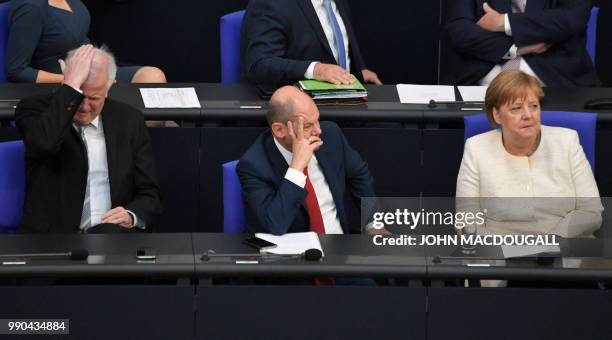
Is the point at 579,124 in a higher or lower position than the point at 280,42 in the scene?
lower

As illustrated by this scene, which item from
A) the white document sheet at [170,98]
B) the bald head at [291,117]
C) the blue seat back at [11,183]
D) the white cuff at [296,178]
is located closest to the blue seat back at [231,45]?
the white document sheet at [170,98]

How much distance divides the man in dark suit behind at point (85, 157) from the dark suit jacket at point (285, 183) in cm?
50

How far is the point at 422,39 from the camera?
277 inches

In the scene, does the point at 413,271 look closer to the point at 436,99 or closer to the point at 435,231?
the point at 435,231

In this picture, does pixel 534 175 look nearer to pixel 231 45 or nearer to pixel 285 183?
pixel 285 183

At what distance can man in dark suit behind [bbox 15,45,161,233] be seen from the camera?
14.4 feet

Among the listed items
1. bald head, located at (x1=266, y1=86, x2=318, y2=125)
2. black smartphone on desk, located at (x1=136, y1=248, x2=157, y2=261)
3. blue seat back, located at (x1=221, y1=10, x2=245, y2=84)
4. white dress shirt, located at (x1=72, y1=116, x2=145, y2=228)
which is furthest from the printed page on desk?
blue seat back, located at (x1=221, y1=10, x2=245, y2=84)

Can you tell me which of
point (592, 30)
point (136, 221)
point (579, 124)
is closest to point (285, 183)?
point (136, 221)

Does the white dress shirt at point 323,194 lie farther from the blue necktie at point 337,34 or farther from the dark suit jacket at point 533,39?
the dark suit jacket at point 533,39

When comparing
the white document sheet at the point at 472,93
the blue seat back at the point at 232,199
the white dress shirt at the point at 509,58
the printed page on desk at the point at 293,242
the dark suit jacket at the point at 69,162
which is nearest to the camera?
the printed page on desk at the point at 293,242

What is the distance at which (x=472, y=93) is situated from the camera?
5.32 meters

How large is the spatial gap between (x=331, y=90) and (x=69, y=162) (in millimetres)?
1179

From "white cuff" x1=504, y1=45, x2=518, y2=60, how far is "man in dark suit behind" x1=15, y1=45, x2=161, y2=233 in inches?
72.1

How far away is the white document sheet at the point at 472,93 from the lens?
17.2 feet
